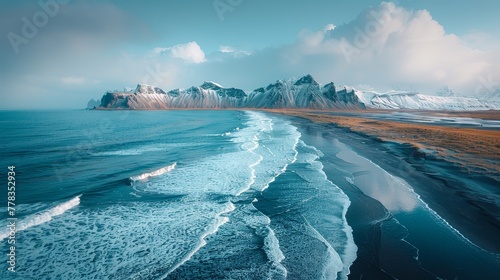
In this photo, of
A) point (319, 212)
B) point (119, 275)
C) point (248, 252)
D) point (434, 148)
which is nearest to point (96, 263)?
point (119, 275)

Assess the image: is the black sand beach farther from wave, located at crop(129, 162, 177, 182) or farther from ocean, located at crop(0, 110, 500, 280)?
wave, located at crop(129, 162, 177, 182)

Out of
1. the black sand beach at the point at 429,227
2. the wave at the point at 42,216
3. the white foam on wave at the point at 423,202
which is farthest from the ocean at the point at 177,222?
the white foam on wave at the point at 423,202

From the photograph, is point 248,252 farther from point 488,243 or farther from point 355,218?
point 488,243

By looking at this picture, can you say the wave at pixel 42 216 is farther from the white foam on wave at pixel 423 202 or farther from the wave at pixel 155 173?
the white foam on wave at pixel 423 202

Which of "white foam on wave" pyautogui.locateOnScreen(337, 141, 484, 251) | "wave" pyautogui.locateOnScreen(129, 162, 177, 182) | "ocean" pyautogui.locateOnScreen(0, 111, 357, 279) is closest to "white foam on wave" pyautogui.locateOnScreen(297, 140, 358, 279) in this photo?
"ocean" pyautogui.locateOnScreen(0, 111, 357, 279)

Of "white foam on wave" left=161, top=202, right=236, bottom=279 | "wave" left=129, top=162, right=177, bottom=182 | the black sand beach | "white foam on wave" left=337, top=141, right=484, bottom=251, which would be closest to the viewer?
the black sand beach

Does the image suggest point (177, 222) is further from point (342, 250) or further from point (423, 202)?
point (423, 202)

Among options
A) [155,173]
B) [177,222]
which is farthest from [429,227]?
[155,173]
